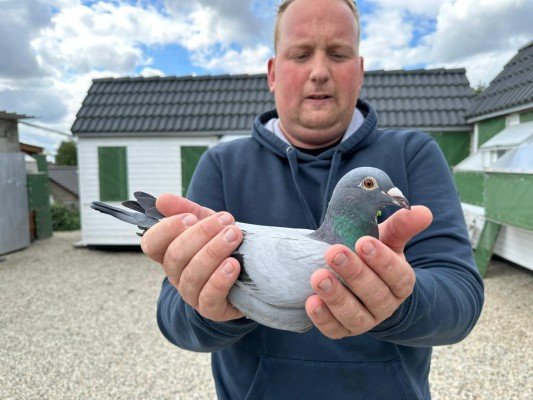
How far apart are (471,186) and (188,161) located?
7411mm

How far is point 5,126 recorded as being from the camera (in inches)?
534

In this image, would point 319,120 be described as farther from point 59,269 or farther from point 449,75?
point 449,75

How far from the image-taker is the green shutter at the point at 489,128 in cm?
990

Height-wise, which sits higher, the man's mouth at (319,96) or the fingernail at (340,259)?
the man's mouth at (319,96)

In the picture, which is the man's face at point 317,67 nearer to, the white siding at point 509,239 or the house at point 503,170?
the house at point 503,170

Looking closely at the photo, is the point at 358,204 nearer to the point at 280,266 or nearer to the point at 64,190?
the point at 280,266

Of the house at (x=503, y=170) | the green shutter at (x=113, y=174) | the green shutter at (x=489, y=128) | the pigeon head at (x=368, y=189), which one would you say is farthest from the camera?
the green shutter at (x=113, y=174)

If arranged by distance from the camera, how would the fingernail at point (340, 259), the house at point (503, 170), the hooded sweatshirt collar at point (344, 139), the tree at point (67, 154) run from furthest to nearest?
1. the tree at point (67, 154)
2. the house at point (503, 170)
3. the hooded sweatshirt collar at point (344, 139)
4. the fingernail at point (340, 259)

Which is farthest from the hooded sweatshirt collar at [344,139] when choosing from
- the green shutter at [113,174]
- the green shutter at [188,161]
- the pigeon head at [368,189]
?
the green shutter at [113,174]

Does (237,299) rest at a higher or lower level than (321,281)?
lower

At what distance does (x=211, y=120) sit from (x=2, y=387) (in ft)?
27.3

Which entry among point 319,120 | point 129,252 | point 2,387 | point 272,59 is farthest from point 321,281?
point 129,252

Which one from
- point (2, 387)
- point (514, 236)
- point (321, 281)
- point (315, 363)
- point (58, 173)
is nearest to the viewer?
point (321, 281)

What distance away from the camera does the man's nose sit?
2.00 metres
